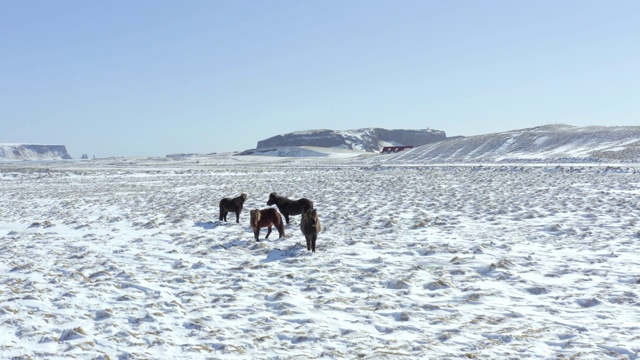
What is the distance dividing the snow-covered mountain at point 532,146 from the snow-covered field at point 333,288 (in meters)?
56.2

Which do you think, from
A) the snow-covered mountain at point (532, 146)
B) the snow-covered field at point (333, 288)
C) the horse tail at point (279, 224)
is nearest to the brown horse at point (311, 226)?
the snow-covered field at point (333, 288)

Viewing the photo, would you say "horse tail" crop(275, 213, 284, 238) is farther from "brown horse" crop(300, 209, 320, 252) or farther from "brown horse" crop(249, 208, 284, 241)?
"brown horse" crop(300, 209, 320, 252)

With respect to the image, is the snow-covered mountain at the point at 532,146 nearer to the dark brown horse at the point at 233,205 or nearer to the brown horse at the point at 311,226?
the dark brown horse at the point at 233,205

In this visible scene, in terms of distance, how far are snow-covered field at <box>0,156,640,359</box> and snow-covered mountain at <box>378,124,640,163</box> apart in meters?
56.2

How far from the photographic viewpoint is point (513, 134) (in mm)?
93562

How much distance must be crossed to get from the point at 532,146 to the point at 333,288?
8030 cm

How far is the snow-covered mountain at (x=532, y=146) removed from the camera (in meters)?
68.4

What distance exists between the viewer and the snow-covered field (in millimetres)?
5773

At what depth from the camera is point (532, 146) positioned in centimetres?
7956

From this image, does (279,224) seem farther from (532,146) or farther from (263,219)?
(532,146)

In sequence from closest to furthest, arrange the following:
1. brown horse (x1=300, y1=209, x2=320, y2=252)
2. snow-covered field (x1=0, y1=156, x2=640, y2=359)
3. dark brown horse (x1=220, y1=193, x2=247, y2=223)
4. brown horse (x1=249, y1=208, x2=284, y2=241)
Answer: snow-covered field (x1=0, y1=156, x2=640, y2=359) < brown horse (x1=300, y1=209, x2=320, y2=252) < brown horse (x1=249, y1=208, x2=284, y2=241) < dark brown horse (x1=220, y1=193, x2=247, y2=223)

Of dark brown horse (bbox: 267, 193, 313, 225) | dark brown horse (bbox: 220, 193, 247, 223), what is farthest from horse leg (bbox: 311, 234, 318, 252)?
dark brown horse (bbox: 220, 193, 247, 223)

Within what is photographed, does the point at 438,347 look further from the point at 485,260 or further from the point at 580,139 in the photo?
the point at 580,139

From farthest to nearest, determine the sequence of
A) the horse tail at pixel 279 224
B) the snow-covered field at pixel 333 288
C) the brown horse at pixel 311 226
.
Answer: the horse tail at pixel 279 224, the brown horse at pixel 311 226, the snow-covered field at pixel 333 288
